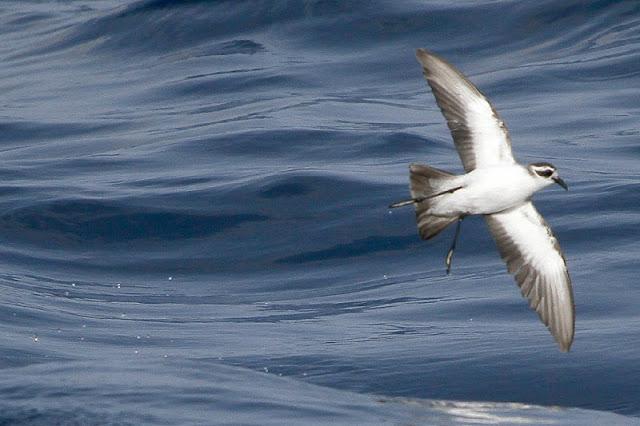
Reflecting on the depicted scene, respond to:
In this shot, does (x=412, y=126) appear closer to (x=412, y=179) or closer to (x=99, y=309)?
(x=99, y=309)

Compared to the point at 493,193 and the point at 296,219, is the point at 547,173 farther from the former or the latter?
the point at 296,219

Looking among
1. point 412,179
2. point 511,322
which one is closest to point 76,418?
point 412,179

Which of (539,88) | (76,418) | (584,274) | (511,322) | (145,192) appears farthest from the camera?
(539,88)

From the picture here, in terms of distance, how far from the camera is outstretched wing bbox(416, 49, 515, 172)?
8062 millimetres

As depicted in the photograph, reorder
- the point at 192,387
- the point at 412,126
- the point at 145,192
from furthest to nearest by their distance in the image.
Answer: the point at 412,126, the point at 145,192, the point at 192,387

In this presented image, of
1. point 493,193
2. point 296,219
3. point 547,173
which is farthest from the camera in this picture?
point 296,219

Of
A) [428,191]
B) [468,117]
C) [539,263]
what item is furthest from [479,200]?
[539,263]

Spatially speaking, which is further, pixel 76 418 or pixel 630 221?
pixel 630 221

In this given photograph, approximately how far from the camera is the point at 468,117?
8.19 m

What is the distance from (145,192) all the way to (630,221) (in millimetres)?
4923

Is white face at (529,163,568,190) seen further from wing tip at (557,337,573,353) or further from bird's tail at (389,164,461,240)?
wing tip at (557,337,573,353)

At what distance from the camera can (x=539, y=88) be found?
20.4 m

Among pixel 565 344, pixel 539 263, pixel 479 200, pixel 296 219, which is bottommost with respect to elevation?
pixel 296 219

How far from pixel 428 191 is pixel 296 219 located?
7276mm
